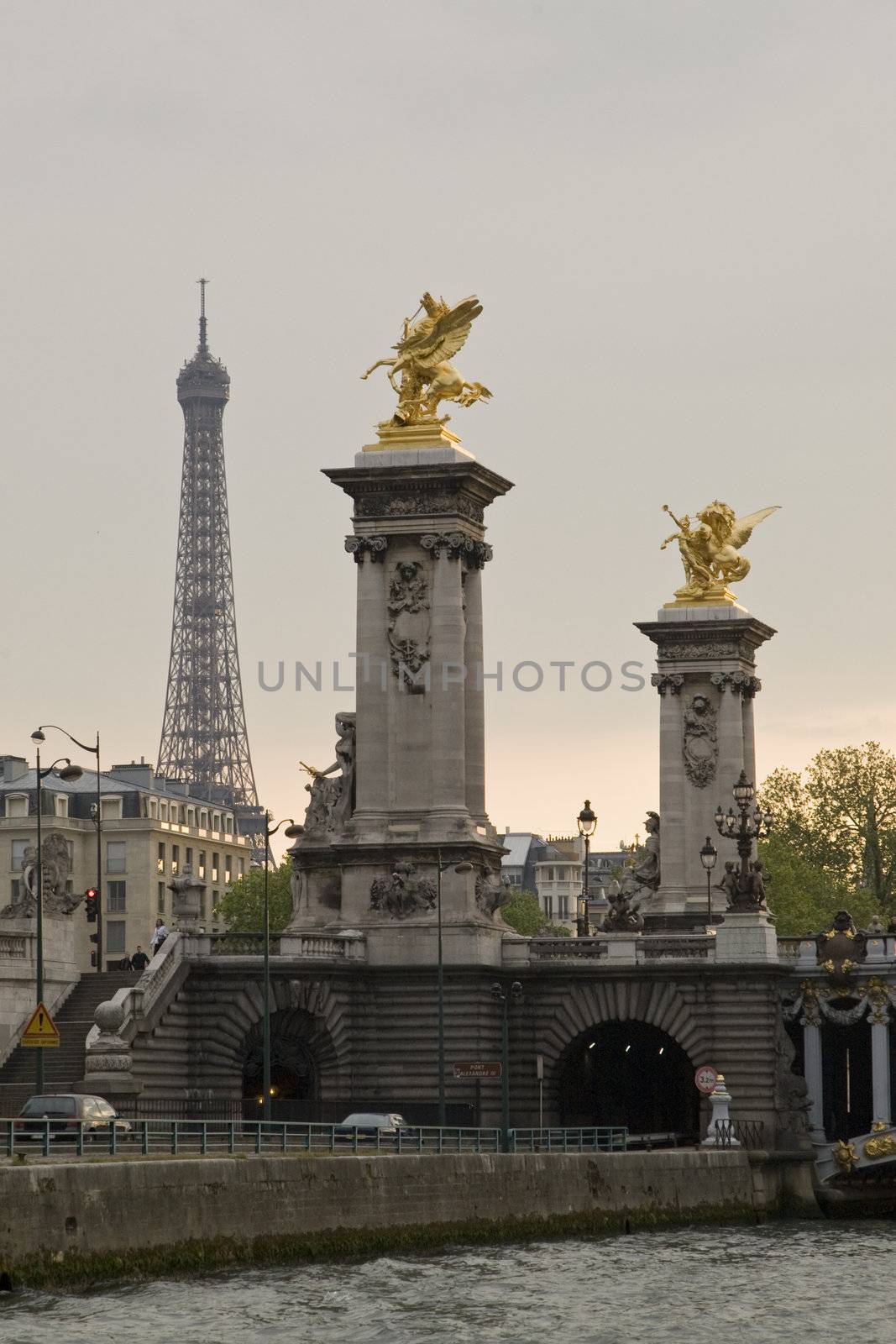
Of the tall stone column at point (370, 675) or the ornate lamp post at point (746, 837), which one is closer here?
the ornate lamp post at point (746, 837)

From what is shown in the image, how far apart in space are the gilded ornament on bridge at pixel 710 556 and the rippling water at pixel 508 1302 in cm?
5286

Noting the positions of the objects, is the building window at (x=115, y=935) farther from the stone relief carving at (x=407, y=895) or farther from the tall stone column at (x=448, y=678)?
the stone relief carving at (x=407, y=895)

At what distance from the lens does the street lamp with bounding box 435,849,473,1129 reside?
88125 mm

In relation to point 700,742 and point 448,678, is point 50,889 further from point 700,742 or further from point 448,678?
point 700,742

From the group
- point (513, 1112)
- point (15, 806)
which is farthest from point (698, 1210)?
point (15, 806)

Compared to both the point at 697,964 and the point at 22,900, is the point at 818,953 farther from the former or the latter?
the point at 22,900

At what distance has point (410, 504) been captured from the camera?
96.1m

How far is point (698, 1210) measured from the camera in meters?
85.2

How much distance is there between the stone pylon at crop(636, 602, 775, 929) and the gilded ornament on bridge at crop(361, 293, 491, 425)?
2882 cm

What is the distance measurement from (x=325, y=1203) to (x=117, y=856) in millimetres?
110552

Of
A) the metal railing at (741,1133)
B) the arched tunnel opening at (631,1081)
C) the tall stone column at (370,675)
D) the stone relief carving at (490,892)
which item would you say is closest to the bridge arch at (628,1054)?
the arched tunnel opening at (631,1081)

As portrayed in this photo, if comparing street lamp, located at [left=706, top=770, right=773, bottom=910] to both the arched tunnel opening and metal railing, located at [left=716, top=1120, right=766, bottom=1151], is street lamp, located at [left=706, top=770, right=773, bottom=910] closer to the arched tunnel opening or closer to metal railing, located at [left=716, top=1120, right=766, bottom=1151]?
the arched tunnel opening

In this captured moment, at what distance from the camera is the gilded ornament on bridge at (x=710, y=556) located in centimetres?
12681

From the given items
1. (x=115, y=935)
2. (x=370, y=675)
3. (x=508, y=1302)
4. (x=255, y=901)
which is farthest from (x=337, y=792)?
(x=115, y=935)
